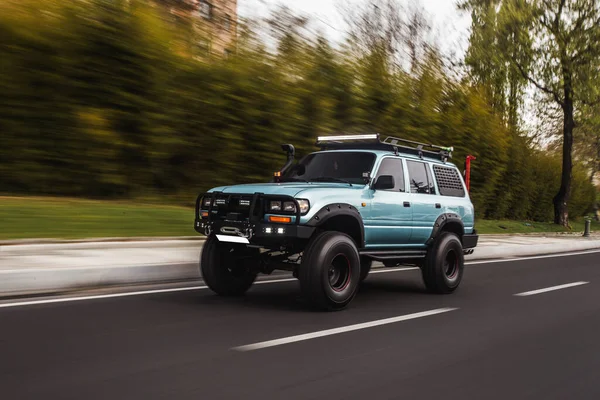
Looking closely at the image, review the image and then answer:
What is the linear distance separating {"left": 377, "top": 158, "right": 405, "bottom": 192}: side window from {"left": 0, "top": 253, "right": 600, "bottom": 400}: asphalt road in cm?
146

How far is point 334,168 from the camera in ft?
27.7

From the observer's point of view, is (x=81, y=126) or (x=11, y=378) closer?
(x=11, y=378)

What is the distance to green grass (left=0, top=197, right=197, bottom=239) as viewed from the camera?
11117mm

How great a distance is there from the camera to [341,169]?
329 inches

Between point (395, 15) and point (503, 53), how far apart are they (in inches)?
217

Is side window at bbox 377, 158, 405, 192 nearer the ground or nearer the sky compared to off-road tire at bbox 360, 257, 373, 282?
nearer the sky

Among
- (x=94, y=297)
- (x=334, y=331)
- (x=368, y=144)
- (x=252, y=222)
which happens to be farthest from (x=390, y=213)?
(x=94, y=297)

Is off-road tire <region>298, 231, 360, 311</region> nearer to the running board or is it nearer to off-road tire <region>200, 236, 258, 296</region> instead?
the running board

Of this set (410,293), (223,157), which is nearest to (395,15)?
(223,157)

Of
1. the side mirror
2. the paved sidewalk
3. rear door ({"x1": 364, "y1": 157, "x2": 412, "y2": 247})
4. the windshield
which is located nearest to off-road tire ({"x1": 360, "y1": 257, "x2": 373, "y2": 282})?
rear door ({"x1": 364, "y1": 157, "x2": 412, "y2": 247})

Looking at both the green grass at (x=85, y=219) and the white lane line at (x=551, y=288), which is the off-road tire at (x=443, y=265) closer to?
the white lane line at (x=551, y=288)

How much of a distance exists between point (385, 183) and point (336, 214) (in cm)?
88

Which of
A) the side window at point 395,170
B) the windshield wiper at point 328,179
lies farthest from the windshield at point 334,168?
the side window at point 395,170

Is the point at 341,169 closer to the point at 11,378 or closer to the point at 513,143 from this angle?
the point at 11,378
